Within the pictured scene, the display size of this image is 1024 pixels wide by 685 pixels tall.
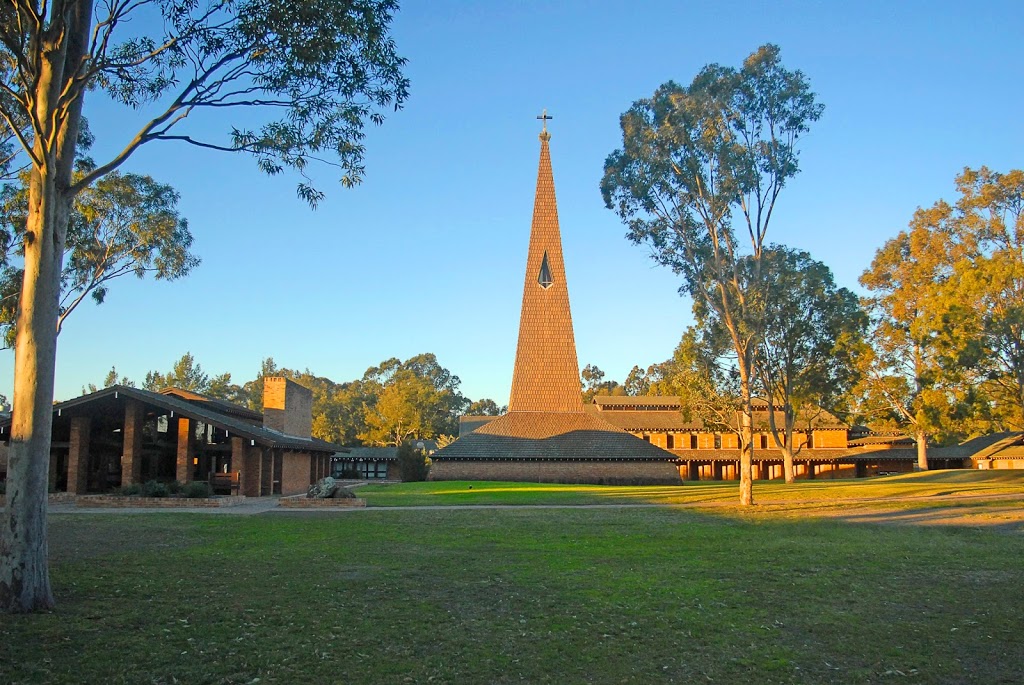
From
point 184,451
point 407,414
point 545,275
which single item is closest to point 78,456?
point 184,451

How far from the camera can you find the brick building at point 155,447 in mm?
27422

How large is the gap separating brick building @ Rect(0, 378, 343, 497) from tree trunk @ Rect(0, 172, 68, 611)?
19011mm

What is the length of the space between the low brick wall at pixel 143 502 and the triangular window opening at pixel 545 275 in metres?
30.1

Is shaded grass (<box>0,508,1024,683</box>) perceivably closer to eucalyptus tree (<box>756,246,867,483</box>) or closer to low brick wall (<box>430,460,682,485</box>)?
eucalyptus tree (<box>756,246,867,483</box>)

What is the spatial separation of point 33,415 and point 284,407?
105ft

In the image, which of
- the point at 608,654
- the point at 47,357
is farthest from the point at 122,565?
the point at 608,654

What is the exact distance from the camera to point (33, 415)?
8.73 metres

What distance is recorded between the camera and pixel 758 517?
2142 centimetres

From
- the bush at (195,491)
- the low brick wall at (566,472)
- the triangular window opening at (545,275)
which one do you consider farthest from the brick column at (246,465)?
the triangular window opening at (545,275)

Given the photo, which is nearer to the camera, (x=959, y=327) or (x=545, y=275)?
(x=959, y=327)

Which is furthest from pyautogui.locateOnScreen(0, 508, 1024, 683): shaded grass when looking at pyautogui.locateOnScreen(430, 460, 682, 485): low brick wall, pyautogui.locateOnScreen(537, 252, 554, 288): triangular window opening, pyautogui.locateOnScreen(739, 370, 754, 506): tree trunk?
pyautogui.locateOnScreen(537, 252, 554, 288): triangular window opening

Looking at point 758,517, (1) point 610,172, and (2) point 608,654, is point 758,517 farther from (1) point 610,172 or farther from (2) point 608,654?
(2) point 608,654

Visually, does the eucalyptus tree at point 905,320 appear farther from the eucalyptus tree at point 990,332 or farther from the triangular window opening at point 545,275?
the triangular window opening at point 545,275

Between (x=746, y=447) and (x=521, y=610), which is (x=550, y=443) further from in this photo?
(x=521, y=610)
